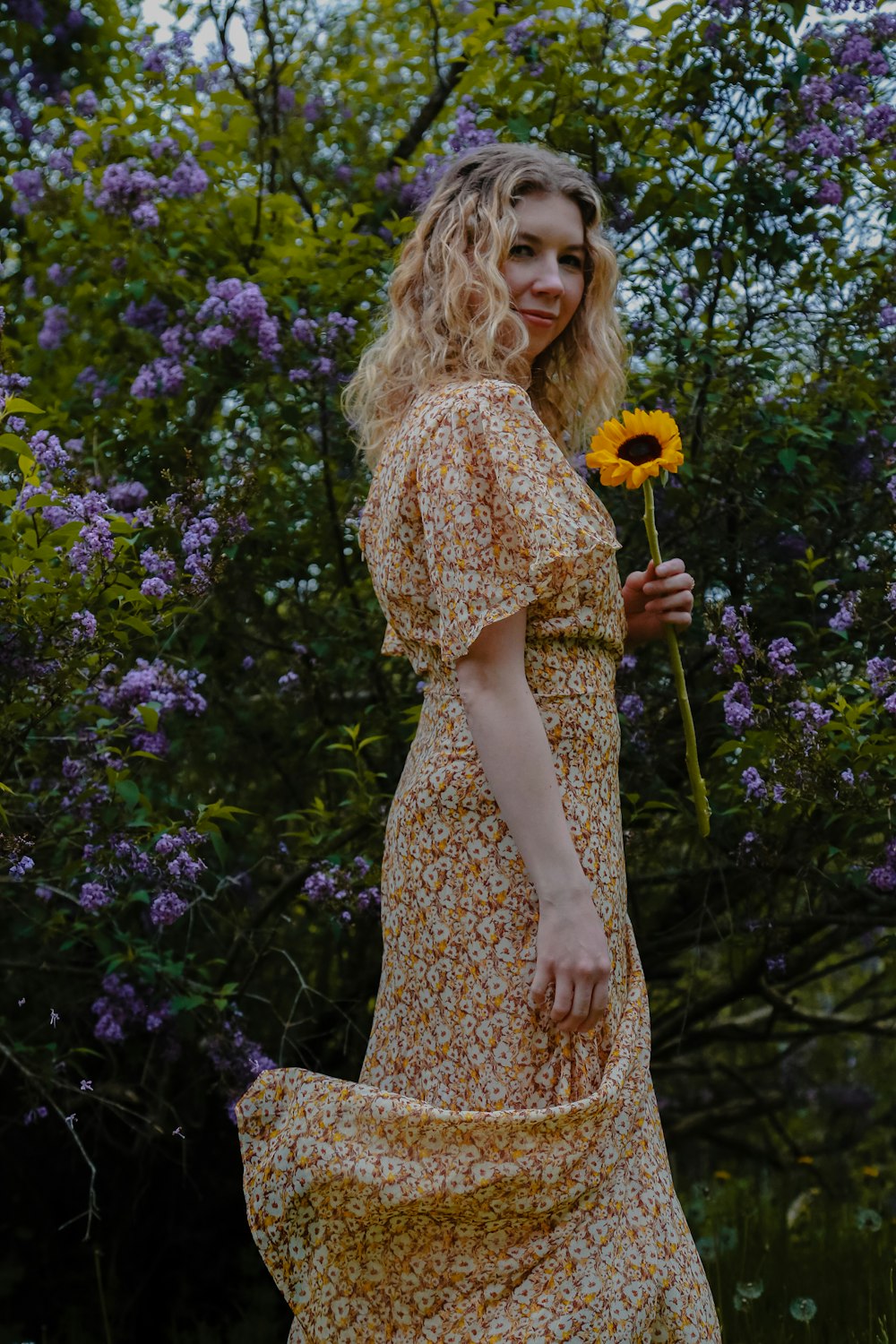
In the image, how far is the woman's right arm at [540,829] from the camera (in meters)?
1.57

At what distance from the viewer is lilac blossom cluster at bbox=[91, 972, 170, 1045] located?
2611mm

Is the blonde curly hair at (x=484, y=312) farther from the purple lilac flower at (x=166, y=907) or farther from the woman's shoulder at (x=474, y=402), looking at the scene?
the purple lilac flower at (x=166, y=907)

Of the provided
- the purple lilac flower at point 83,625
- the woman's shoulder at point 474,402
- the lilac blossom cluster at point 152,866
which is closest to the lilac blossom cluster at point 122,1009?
the lilac blossom cluster at point 152,866

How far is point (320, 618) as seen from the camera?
10.1 ft

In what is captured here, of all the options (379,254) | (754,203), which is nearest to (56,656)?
(379,254)

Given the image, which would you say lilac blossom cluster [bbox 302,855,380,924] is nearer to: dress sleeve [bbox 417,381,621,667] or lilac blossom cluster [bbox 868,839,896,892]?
lilac blossom cluster [bbox 868,839,896,892]

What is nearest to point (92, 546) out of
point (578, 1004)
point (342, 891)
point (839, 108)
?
point (342, 891)

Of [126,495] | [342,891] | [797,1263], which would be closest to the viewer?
[342,891]

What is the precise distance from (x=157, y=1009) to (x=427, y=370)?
1.46m

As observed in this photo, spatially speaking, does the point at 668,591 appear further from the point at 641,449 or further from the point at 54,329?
the point at 54,329

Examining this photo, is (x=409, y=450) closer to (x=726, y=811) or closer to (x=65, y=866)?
(x=726, y=811)

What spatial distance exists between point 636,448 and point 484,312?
27 cm

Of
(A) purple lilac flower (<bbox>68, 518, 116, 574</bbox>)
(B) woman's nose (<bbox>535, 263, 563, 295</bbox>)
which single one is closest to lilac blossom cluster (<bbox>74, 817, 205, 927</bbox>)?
(A) purple lilac flower (<bbox>68, 518, 116, 574</bbox>)

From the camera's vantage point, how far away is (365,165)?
365cm
